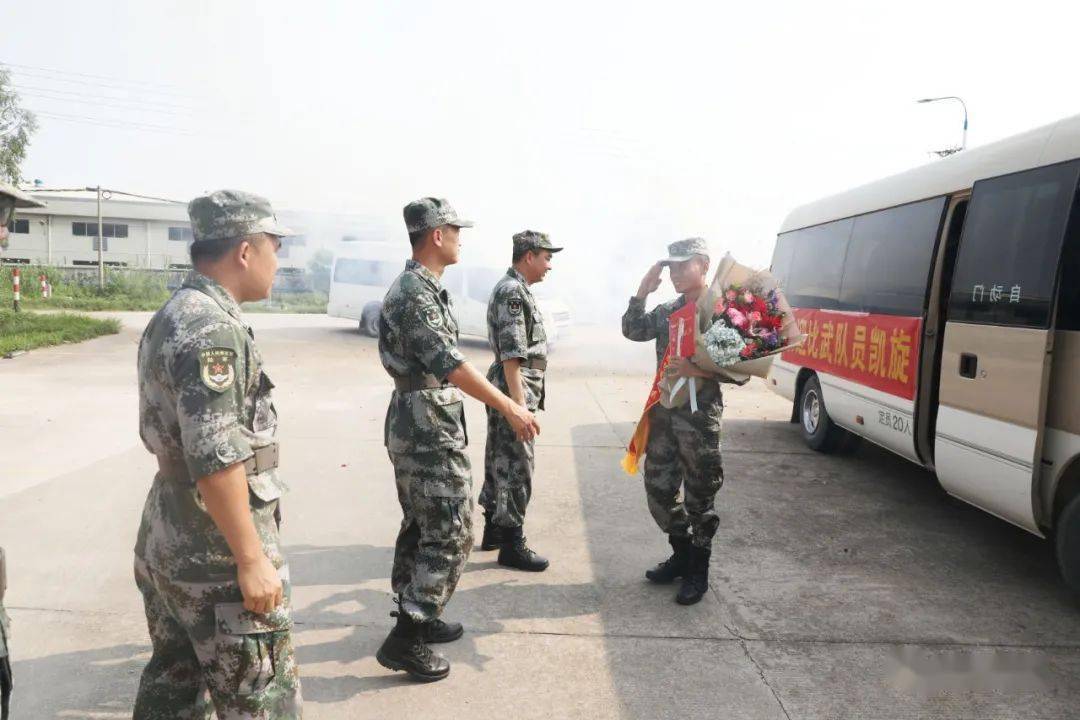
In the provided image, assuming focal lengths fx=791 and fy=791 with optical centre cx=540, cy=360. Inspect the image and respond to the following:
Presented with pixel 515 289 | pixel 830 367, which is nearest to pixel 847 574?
pixel 515 289

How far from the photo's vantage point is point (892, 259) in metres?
6.34

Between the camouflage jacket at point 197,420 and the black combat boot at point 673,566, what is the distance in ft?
8.54

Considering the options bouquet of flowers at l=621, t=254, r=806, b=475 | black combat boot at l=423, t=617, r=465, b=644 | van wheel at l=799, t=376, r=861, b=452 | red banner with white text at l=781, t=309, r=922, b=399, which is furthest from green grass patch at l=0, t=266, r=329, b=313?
black combat boot at l=423, t=617, r=465, b=644

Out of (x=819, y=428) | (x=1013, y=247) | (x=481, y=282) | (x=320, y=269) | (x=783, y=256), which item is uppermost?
(x=320, y=269)

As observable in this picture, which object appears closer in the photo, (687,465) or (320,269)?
(687,465)

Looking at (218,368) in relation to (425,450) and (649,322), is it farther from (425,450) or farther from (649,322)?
(649,322)

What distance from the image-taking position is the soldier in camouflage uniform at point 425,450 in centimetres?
314

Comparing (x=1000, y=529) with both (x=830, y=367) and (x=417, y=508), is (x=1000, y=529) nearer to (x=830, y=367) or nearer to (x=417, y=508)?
(x=830, y=367)

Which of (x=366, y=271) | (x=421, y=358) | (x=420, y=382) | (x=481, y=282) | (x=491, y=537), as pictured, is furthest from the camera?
(x=366, y=271)

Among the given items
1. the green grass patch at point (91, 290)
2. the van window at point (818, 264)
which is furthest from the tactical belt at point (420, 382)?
the green grass patch at point (91, 290)

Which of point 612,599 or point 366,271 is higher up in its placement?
point 366,271

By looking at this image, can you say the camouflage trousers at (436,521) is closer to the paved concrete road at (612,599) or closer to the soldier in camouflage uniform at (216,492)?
the paved concrete road at (612,599)

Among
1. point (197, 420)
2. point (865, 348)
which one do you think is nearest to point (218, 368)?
point (197, 420)

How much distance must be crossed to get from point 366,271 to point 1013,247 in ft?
50.4
